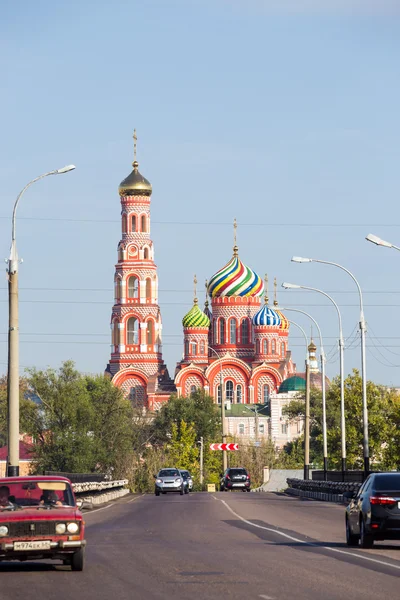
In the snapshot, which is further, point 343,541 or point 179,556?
point 343,541

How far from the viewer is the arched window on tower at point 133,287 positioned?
134 m

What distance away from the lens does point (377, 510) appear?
66.7ft

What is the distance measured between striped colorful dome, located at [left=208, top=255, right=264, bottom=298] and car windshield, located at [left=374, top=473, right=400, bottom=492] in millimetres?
119296

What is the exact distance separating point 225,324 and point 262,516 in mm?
106454

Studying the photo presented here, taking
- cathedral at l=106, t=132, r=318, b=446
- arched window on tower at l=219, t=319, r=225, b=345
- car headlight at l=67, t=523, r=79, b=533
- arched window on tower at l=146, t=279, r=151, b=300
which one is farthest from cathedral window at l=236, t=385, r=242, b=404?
car headlight at l=67, t=523, r=79, b=533

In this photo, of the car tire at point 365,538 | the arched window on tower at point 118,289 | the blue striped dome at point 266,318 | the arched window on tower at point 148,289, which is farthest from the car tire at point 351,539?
the blue striped dome at point 266,318

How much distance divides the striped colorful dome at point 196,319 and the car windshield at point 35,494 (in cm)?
12253

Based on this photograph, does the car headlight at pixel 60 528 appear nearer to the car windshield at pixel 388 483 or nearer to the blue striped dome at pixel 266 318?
the car windshield at pixel 388 483

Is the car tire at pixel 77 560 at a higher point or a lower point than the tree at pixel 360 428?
lower

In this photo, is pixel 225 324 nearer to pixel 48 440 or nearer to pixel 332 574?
pixel 48 440

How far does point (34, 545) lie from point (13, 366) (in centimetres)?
1385

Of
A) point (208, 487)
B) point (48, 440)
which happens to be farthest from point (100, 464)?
point (208, 487)

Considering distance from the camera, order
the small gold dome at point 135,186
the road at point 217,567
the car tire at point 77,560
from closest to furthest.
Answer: the road at point 217,567 < the car tire at point 77,560 < the small gold dome at point 135,186

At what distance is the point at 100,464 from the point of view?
101125 mm
